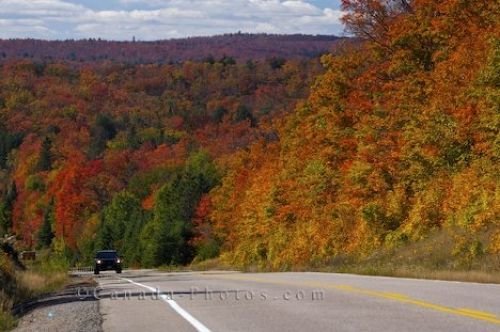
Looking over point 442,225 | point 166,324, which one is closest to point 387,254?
point 442,225

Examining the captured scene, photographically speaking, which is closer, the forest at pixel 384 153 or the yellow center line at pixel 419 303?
the yellow center line at pixel 419 303

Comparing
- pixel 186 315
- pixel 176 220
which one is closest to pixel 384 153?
pixel 186 315

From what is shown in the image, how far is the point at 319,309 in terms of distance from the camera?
1541 centimetres

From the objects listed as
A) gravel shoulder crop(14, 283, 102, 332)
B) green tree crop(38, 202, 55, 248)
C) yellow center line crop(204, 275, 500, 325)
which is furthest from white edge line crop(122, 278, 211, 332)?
green tree crop(38, 202, 55, 248)

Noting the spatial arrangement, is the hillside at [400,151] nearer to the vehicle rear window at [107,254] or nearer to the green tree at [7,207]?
the vehicle rear window at [107,254]

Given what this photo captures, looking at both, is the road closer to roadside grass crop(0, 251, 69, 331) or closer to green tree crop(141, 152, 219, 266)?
roadside grass crop(0, 251, 69, 331)

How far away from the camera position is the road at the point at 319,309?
42.5 feet

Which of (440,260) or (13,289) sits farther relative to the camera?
(440,260)

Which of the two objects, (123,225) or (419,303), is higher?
(419,303)

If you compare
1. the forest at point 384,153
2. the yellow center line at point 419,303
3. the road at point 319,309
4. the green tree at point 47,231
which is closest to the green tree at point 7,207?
the green tree at point 47,231

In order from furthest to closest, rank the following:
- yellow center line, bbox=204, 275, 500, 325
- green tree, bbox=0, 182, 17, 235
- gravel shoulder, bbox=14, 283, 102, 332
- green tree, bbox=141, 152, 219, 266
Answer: green tree, bbox=0, 182, 17, 235, green tree, bbox=141, 152, 219, 266, gravel shoulder, bbox=14, 283, 102, 332, yellow center line, bbox=204, 275, 500, 325

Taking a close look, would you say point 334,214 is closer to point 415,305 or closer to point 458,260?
point 458,260

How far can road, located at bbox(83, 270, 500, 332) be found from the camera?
12.9 metres

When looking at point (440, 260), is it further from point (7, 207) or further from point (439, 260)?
point (7, 207)
